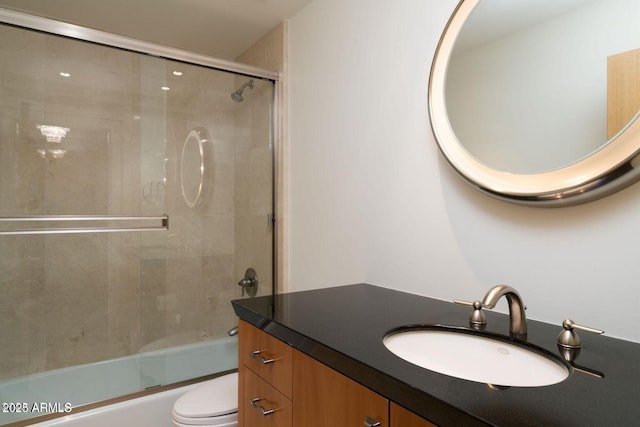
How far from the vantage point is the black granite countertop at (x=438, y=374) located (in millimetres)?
580

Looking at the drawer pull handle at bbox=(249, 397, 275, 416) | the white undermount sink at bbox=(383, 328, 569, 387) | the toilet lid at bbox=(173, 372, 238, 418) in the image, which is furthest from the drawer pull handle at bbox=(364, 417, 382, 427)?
the toilet lid at bbox=(173, 372, 238, 418)

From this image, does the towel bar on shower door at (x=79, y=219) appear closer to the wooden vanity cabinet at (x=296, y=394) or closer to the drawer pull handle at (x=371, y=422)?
the wooden vanity cabinet at (x=296, y=394)

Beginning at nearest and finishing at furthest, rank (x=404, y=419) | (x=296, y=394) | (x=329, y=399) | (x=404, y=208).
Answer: (x=404, y=419) < (x=329, y=399) < (x=296, y=394) < (x=404, y=208)

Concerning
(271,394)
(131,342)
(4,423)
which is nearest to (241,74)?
(131,342)

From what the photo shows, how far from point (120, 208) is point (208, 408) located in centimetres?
122

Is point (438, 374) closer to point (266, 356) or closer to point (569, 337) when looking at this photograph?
point (569, 337)

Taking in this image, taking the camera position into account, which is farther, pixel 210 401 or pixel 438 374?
pixel 210 401

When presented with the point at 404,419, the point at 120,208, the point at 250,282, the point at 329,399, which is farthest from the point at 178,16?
the point at 404,419

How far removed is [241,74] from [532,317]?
196cm

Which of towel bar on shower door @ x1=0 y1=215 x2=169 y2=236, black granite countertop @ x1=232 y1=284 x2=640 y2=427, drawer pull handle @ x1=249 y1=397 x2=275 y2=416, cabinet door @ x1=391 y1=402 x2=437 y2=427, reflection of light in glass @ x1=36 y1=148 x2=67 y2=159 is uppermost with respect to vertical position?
reflection of light in glass @ x1=36 y1=148 x2=67 y2=159

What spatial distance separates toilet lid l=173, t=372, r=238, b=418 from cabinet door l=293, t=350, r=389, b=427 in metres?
0.69

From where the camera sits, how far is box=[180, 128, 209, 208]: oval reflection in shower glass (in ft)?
7.29

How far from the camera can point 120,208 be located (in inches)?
84.2

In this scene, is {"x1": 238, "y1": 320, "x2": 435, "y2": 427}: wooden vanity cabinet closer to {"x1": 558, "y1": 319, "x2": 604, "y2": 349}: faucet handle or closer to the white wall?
{"x1": 558, "y1": 319, "x2": 604, "y2": 349}: faucet handle
